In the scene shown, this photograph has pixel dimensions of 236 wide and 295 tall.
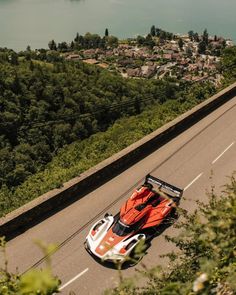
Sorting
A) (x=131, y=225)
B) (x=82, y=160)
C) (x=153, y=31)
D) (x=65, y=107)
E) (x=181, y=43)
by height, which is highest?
(x=153, y=31)

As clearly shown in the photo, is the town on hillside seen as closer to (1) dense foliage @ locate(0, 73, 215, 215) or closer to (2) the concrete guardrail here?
(1) dense foliage @ locate(0, 73, 215, 215)

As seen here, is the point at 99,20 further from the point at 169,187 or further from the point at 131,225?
the point at 131,225

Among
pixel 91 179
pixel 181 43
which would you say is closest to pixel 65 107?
pixel 91 179

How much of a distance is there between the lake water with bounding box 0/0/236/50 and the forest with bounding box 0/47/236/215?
5858 centimetres

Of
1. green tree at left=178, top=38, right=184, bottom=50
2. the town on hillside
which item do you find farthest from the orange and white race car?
green tree at left=178, top=38, right=184, bottom=50

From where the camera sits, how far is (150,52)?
17862 cm

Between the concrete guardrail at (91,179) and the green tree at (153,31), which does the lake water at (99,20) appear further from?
the concrete guardrail at (91,179)

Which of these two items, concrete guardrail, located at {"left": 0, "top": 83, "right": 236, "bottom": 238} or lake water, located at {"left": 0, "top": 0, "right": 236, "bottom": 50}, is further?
lake water, located at {"left": 0, "top": 0, "right": 236, "bottom": 50}

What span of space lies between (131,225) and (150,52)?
174922 mm

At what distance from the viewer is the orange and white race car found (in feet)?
32.1

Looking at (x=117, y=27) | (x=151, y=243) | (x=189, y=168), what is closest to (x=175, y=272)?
(x=151, y=243)

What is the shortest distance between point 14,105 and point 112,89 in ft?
77.7

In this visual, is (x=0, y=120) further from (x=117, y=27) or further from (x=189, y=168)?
(x=117, y=27)

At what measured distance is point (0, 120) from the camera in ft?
163
